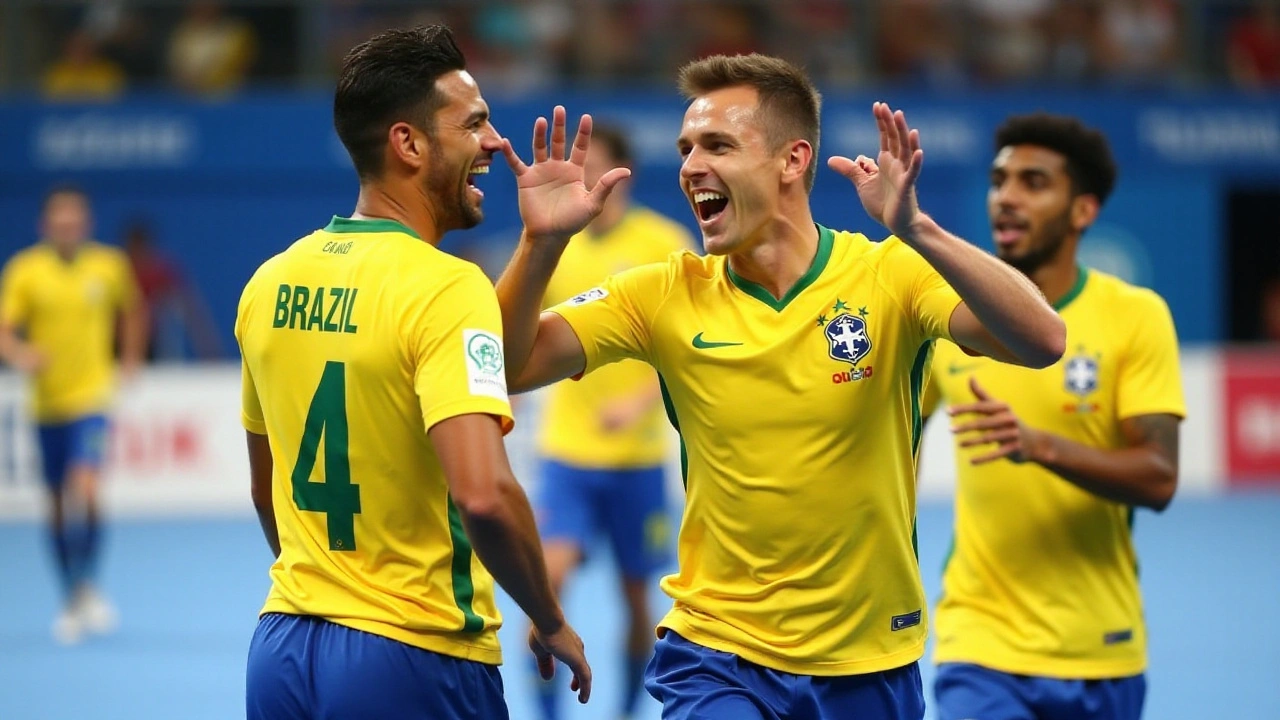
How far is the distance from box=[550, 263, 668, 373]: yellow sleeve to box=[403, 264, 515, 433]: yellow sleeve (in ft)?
1.84

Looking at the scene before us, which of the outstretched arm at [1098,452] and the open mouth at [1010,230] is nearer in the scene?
the outstretched arm at [1098,452]

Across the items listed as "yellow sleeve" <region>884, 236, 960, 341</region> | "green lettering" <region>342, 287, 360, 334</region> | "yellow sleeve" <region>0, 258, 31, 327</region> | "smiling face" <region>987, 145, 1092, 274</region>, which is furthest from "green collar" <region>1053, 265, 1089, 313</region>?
"yellow sleeve" <region>0, 258, 31, 327</region>

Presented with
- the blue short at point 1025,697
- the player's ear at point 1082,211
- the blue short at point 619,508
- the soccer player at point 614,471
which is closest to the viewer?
the blue short at point 1025,697

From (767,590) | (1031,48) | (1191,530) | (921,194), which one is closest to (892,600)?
(767,590)

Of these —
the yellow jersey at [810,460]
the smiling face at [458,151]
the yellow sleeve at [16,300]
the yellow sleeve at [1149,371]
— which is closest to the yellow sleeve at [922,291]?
the yellow jersey at [810,460]

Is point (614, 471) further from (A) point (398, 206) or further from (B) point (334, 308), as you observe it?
(B) point (334, 308)

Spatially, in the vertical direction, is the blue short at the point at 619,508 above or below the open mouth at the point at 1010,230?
below

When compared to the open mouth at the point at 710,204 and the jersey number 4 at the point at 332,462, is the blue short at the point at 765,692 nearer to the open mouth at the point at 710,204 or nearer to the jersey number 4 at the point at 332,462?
the jersey number 4 at the point at 332,462

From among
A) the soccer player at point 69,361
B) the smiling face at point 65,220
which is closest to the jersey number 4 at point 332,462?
the soccer player at point 69,361

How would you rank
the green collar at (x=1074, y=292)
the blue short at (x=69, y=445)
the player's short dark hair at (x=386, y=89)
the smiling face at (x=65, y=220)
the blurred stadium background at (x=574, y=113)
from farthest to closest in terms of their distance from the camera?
the blurred stadium background at (x=574, y=113), the smiling face at (x=65, y=220), the blue short at (x=69, y=445), the green collar at (x=1074, y=292), the player's short dark hair at (x=386, y=89)

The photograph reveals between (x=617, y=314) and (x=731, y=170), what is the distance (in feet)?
1.52

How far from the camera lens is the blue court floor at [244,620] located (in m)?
8.45

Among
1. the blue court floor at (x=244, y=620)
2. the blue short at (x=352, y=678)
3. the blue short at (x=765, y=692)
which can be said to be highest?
the blue short at (x=352, y=678)

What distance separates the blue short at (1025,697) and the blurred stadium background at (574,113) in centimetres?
951
